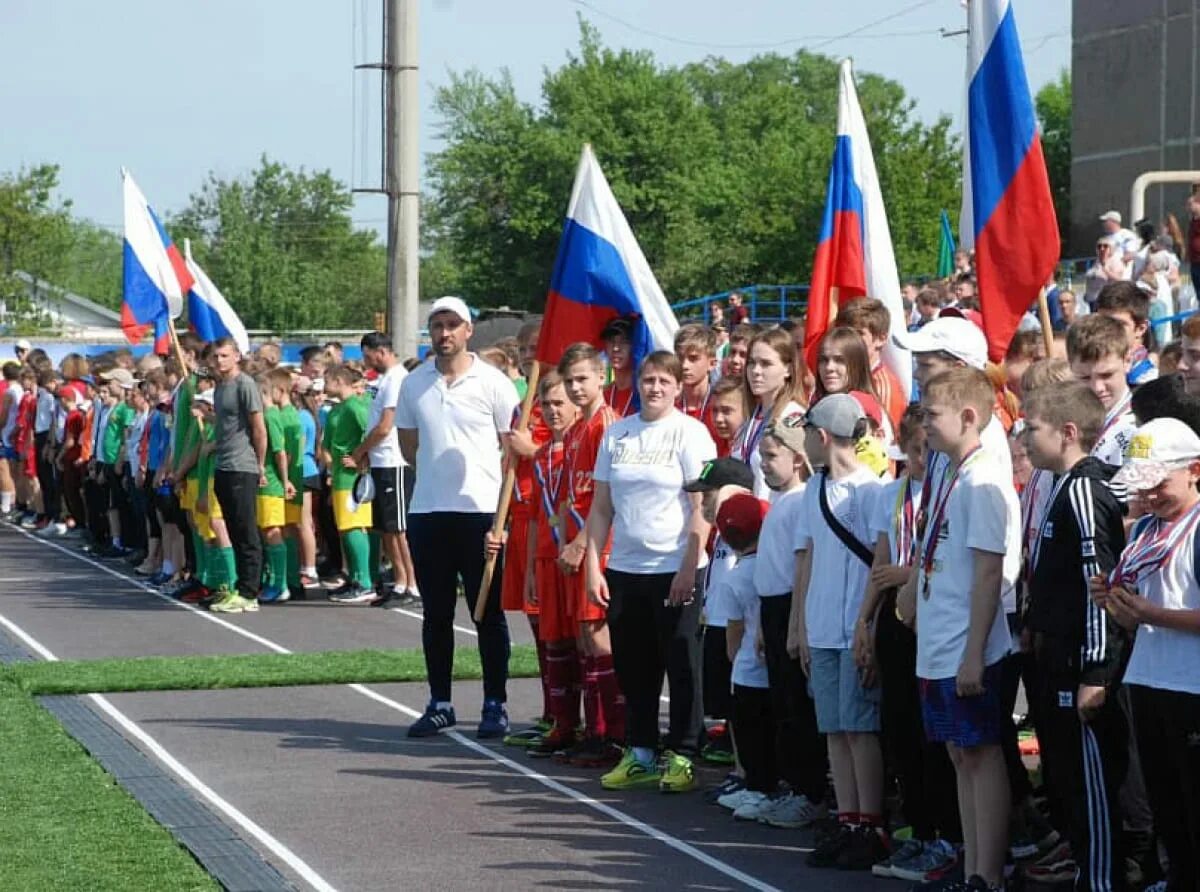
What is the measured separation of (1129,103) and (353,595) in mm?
19922

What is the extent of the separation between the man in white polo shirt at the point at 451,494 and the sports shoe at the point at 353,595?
6.60 m

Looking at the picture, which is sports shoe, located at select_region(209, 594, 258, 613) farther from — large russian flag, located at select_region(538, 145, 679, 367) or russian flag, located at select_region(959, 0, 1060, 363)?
russian flag, located at select_region(959, 0, 1060, 363)

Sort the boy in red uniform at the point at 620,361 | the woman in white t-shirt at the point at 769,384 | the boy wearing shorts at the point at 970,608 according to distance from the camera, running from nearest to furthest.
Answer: the boy wearing shorts at the point at 970,608
the woman in white t-shirt at the point at 769,384
the boy in red uniform at the point at 620,361

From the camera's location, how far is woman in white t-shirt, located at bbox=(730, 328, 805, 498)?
8.91 meters

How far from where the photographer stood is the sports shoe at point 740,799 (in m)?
8.56

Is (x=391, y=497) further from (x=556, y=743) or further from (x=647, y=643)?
(x=647, y=643)

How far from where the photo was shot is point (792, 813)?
27.6 ft

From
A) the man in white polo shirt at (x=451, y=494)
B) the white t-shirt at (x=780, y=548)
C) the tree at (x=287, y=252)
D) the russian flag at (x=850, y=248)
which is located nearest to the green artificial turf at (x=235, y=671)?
the man in white polo shirt at (x=451, y=494)

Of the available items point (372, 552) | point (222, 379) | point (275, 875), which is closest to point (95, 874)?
point (275, 875)

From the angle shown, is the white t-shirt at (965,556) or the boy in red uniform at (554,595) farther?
the boy in red uniform at (554,595)

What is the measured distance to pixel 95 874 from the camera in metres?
7.40

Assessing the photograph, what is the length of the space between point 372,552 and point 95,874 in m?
10.4

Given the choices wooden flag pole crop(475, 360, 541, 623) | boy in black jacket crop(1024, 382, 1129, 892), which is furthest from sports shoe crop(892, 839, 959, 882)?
wooden flag pole crop(475, 360, 541, 623)

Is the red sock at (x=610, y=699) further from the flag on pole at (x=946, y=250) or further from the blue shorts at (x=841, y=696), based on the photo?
the flag on pole at (x=946, y=250)
